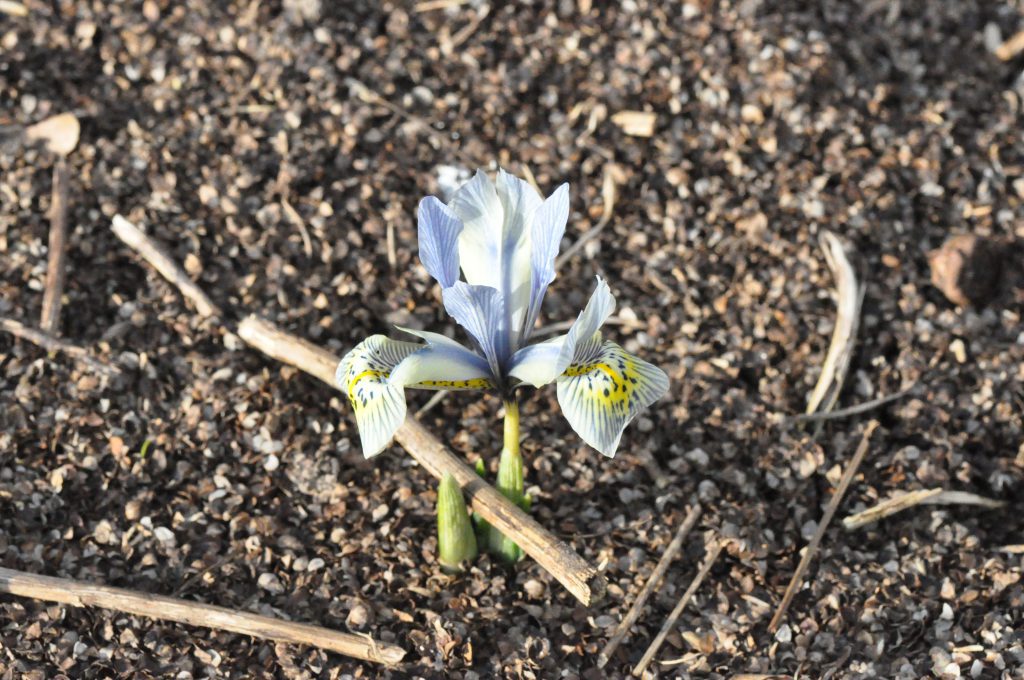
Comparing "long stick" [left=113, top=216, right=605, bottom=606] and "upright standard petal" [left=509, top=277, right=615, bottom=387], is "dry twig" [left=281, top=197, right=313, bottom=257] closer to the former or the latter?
"long stick" [left=113, top=216, right=605, bottom=606]

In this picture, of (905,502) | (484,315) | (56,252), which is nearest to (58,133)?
(56,252)

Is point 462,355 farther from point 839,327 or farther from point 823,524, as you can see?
point 839,327

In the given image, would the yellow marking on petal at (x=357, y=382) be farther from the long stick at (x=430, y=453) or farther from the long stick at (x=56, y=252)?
the long stick at (x=56, y=252)

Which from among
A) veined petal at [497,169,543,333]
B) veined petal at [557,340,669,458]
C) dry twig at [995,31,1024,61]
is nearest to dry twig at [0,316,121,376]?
veined petal at [497,169,543,333]

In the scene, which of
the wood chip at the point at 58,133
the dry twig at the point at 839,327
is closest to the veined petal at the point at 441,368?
the dry twig at the point at 839,327

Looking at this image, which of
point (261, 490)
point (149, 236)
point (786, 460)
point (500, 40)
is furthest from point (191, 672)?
point (500, 40)

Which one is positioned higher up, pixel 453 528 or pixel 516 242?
pixel 516 242
